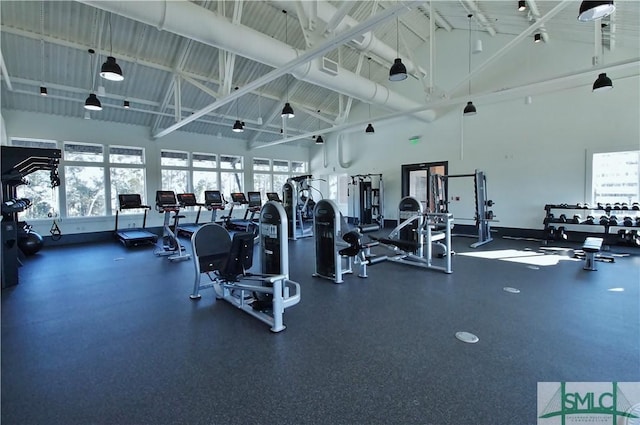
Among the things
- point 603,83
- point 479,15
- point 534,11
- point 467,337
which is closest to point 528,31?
point 534,11

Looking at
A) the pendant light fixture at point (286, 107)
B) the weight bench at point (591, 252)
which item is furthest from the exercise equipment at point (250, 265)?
the weight bench at point (591, 252)

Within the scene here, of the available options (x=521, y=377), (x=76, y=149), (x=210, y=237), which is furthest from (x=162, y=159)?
(x=521, y=377)

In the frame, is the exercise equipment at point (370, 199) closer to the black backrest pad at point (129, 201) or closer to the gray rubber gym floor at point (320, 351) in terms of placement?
the gray rubber gym floor at point (320, 351)

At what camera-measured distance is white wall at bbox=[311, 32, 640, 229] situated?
22.6 feet

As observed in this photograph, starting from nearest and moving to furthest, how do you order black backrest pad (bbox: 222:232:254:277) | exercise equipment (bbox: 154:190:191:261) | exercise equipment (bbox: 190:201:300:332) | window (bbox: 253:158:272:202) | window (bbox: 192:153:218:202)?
exercise equipment (bbox: 190:201:300:332) < black backrest pad (bbox: 222:232:254:277) < exercise equipment (bbox: 154:190:191:261) < window (bbox: 192:153:218:202) < window (bbox: 253:158:272:202)

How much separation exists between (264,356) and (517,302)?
3.05 meters

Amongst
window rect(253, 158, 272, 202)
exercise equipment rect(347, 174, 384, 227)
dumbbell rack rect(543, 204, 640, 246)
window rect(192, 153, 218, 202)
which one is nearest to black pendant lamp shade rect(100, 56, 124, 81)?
window rect(192, 153, 218, 202)

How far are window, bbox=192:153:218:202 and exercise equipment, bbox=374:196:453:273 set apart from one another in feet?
26.2

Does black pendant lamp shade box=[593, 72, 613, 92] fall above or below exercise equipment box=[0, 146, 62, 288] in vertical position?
above

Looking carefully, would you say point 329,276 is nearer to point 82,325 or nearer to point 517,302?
point 517,302

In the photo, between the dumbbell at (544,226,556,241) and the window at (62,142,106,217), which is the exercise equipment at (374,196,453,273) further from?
the window at (62,142,106,217)

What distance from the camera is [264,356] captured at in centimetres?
248

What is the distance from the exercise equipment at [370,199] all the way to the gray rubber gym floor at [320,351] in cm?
673

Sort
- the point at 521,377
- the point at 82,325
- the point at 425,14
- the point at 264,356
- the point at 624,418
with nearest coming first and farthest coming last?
the point at 624,418 < the point at 521,377 < the point at 264,356 < the point at 82,325 < the point at 425,14
